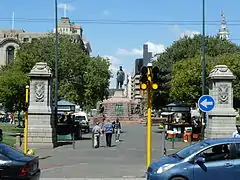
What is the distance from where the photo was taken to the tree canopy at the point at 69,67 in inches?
1949

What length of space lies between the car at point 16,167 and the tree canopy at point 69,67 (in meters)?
35.3

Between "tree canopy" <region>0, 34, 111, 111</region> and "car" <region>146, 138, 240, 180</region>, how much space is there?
119 feet

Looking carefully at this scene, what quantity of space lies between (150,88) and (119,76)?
5305 cm

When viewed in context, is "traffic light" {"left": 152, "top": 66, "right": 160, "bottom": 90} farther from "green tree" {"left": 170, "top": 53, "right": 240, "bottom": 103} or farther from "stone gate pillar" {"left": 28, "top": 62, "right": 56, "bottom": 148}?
"green tree" {"left": 170, "top": 53, "right": 240, "bottom": 103}

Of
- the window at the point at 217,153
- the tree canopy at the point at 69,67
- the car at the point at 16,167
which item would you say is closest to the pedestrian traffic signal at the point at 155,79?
the window at the point at 217,153

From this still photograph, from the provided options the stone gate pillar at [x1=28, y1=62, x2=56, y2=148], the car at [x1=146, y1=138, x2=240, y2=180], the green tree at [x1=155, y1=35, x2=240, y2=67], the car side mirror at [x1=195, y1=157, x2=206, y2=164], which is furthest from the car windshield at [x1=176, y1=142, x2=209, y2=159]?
the green tree at [x1=155, y1=35, x2=240, y2=67]

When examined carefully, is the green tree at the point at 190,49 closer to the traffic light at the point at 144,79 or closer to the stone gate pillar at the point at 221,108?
the stone gate pillar at the point at 221,108

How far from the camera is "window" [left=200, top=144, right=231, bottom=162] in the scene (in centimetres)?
1209

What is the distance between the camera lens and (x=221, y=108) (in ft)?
90.8

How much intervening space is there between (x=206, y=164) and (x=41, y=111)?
16.9m

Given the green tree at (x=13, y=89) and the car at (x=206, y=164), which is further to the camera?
→ the green tree at (x=13, y=89)

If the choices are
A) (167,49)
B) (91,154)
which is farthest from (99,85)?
(91,154)

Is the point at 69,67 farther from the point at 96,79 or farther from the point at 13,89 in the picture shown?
the point at 13,89

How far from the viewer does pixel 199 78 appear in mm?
43250
